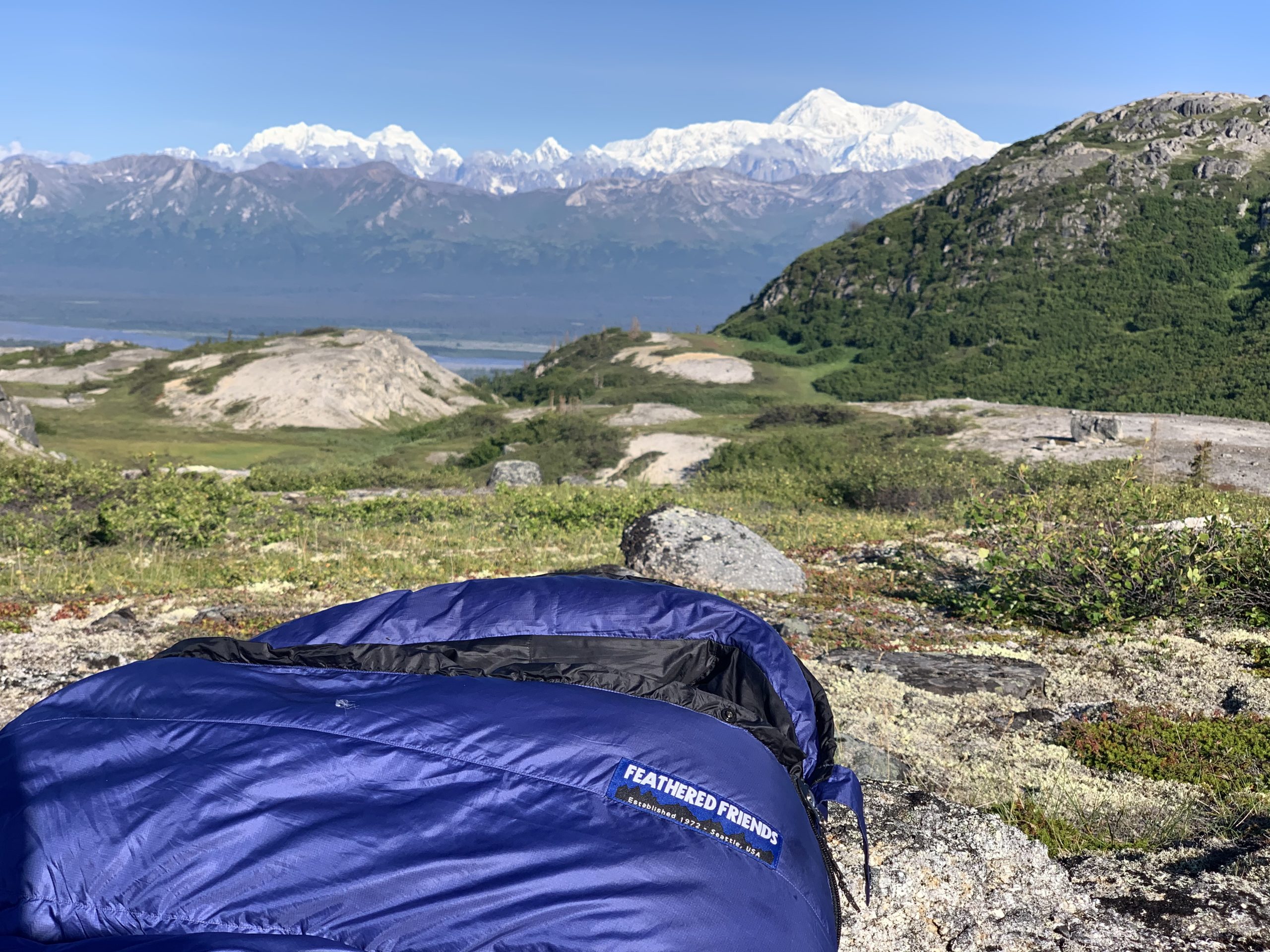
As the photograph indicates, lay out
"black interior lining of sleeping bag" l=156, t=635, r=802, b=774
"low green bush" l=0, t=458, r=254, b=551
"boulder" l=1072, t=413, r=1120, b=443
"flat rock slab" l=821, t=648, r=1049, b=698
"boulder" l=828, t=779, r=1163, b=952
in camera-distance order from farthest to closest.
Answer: "boulder" l=1072, t=413, r=1120, b=443 → "low green bush" l=0, t=458, r=254, b=551 → "flat rock slab" l=821, t=648, r=1049, b=698 → "black interior lining of sleeping bag" l=156, t=635, r=802, b=774 → "boulder" l=828, t=779, r=1163, b=952

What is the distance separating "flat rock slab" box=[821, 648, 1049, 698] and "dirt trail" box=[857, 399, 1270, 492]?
19.4m

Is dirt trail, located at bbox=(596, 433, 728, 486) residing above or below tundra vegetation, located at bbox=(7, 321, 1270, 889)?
below

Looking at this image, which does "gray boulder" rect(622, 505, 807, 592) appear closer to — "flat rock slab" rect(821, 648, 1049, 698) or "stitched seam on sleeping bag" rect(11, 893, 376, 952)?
"flat rock slab" rect(821, 648, 1049, 698)

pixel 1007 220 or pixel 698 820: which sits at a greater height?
pixel 1007 220

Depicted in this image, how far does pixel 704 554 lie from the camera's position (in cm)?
1252

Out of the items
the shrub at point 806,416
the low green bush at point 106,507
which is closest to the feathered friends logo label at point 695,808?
the low green bush at point 106,507

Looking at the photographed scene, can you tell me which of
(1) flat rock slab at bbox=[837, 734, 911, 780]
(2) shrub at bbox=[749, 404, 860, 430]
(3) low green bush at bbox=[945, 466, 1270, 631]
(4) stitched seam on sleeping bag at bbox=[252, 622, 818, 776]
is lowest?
(2) shrub at bbox=[749, 404, 860, 430]

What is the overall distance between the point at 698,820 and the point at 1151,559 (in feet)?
24.4

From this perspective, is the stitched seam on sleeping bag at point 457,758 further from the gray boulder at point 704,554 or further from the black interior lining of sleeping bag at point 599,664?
the gray boulder at point 704,554

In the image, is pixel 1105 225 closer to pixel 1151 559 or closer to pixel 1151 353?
pixel 1151 353

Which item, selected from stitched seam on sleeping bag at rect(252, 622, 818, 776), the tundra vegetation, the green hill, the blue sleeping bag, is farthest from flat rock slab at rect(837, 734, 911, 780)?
the green hill

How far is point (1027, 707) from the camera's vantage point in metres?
6.84

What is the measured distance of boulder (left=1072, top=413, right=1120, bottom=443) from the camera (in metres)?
33.7

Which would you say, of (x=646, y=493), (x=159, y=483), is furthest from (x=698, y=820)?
(x=646, y=493)
